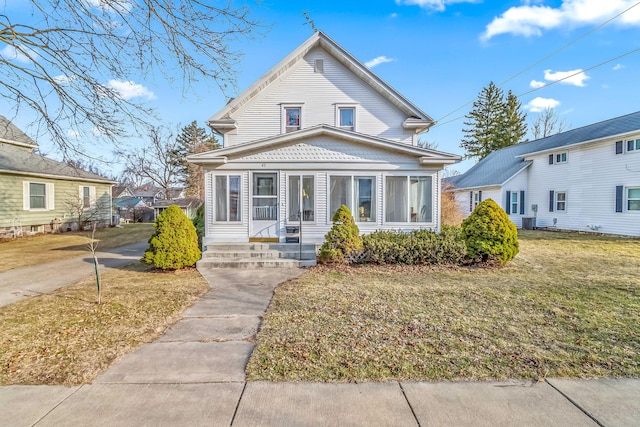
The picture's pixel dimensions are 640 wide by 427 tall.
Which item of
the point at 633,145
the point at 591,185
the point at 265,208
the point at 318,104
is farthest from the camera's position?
the point at 591,185

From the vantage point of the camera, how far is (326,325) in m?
4.39

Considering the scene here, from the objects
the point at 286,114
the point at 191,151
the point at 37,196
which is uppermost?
the point at 191,151

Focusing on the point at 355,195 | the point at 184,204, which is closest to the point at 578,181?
the point at 355,195

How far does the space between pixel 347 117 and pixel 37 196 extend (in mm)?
17314

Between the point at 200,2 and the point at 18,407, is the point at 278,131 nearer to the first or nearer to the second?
the point at 200,2

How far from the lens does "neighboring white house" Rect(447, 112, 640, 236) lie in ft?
48.2

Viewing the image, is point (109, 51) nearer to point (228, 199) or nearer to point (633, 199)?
point (228, 199)

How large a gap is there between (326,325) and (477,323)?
2269 millimetres

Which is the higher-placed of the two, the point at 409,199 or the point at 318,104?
the point at 318,104

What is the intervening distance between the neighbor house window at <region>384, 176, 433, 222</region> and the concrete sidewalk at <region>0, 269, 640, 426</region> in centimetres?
768

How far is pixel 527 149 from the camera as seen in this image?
22484mm

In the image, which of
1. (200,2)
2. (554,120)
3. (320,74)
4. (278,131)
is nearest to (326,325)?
(200,2)

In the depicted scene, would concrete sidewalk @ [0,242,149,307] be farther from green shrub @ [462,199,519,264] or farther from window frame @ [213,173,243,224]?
green shrub @ [462,199,519,264]

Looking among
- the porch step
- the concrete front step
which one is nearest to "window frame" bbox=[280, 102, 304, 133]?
the porch step
